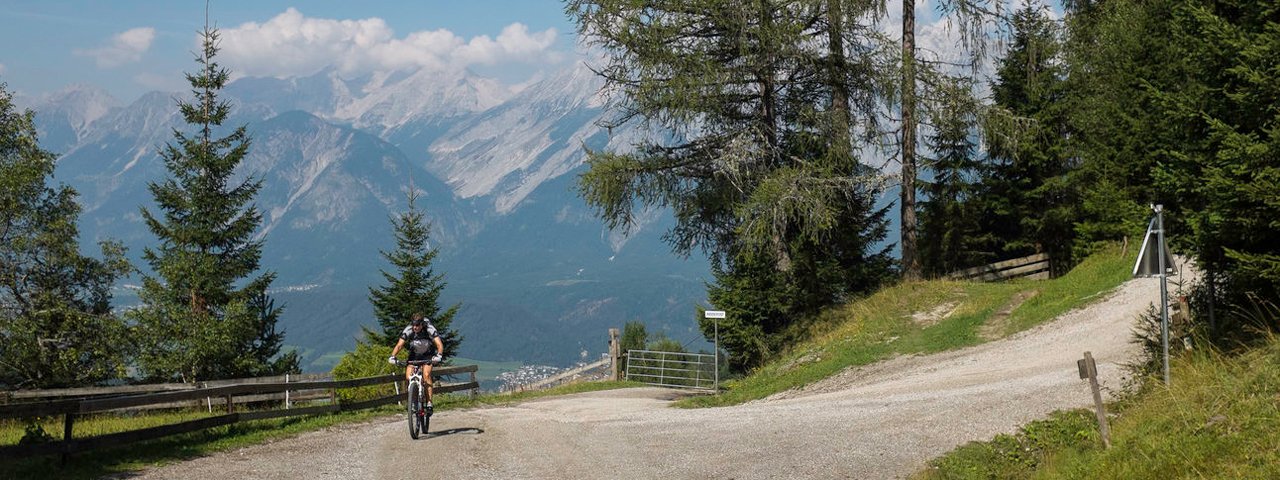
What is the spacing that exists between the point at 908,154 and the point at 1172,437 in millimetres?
21163

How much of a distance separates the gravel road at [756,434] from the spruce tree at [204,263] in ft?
53.9

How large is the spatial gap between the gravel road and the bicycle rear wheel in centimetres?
25

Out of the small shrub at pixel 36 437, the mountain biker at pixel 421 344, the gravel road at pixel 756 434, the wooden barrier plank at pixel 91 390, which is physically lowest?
the gravel road at pixel 756 434

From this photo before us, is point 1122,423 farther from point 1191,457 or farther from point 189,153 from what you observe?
point 189,153

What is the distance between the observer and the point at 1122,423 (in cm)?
1169

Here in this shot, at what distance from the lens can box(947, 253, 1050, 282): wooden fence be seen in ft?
112

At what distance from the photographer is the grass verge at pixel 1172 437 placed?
886 cm

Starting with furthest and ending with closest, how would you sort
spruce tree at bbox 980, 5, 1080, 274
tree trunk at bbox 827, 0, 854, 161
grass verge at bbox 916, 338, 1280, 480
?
spruce tree at bbox 980, 5, 1080, 274 < tree trunk at bbox 827, 0, 854, 161 < grass verge at bbox 916, 338, 1280, 480

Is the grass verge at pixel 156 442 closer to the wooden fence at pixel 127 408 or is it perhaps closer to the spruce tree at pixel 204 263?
the wooden fence at pixel 127 408

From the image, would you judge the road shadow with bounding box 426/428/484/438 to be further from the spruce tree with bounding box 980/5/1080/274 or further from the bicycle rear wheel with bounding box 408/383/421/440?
the spruce tree with bounding box 980/5/1080/274

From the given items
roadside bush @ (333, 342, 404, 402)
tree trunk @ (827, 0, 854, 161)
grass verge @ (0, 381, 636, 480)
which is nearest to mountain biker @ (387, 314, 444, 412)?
grass verge @ (0, 381, 636, 480)

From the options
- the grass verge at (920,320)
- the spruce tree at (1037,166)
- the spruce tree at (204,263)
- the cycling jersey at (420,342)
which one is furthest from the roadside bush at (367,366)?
the spruce tree at (1037,166)

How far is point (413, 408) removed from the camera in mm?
15984

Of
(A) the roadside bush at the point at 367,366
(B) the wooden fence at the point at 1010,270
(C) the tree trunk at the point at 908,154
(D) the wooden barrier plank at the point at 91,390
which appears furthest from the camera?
(B) the wooden fence at the point at 1010,270
